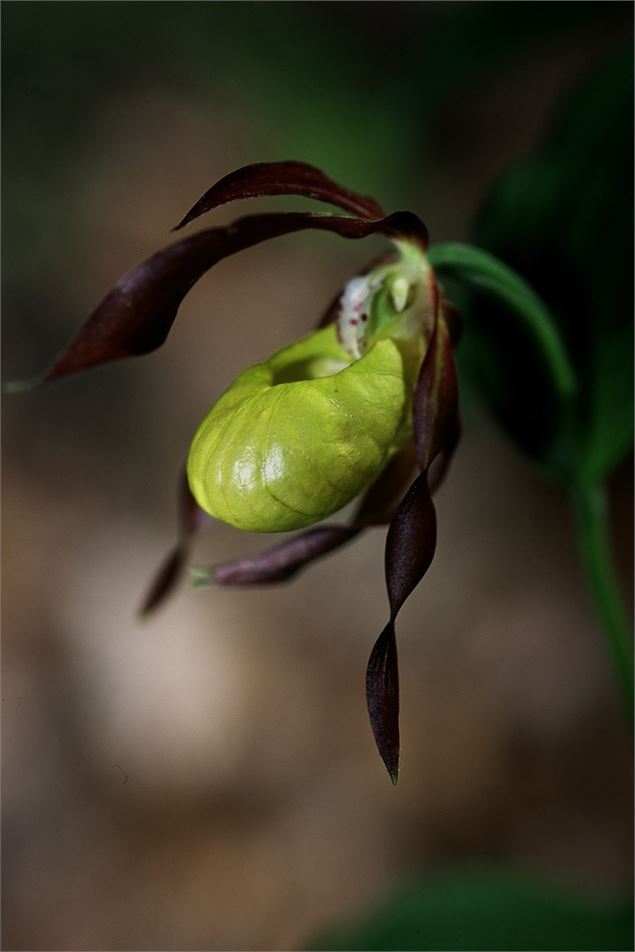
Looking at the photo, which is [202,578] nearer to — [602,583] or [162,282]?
[162,282]

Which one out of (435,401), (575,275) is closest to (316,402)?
(435,401)

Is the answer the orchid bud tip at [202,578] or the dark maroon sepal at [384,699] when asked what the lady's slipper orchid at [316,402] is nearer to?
the dark maroon sepal at [384,699]

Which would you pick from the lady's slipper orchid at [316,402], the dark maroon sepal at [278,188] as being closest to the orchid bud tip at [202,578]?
the lady's slipper orchid at [316,402]

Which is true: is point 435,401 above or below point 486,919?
Result: above

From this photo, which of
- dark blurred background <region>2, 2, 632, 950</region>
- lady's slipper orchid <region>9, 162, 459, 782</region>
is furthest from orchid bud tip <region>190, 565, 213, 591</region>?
dark blurred background <region>2, 2, 632, 950</region>

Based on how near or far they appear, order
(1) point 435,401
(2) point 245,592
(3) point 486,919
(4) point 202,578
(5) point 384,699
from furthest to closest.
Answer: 1. (2) point 245,592
2. (3) point 486,919
3. (4) point 202,578
4. (1) point 435,401
5. (5) point 384,699

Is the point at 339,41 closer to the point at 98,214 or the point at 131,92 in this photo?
the point at 131,92
